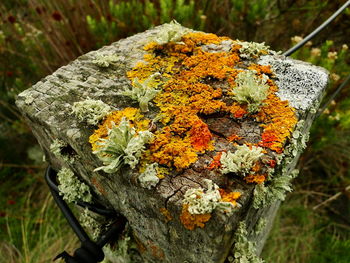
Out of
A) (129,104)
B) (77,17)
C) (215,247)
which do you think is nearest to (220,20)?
(77,17)

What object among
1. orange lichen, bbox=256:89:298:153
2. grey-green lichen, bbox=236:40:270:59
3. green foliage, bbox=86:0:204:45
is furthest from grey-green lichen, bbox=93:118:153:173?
green foliage, bbox=86:0:204:45

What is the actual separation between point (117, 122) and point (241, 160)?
0.67 m

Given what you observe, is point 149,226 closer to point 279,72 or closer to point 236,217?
point 236,217

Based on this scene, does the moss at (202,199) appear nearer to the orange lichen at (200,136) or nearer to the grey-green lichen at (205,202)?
the grey-green lichen at (205,202)

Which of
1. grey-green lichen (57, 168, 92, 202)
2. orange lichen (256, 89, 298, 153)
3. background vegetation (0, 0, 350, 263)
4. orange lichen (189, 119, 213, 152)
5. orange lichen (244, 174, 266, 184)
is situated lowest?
background vegetation (0, 0, 350, 263)

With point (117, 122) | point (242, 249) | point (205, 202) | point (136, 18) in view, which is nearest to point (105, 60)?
point (117, 122)

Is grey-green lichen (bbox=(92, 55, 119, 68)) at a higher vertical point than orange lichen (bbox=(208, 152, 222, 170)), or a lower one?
higher

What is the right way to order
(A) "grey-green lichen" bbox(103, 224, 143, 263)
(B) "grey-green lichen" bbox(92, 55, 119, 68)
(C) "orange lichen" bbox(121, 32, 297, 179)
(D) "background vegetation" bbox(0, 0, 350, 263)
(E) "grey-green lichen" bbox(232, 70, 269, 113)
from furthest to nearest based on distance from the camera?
(D) "background vegetation" bbox(0, 0, 350, 263) < (B) "grey-green lichen" bbox(92, 55, 119, 68) < (A) "grey-green lichen" bbox(103, 224, 143, 263) < (E) "grey-green lichen" bbox(232, 70, 269, 113) < (C) "orange lichen" bbox(121, 32, 297, 179)

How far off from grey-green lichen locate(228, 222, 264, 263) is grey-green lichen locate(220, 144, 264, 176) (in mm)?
263

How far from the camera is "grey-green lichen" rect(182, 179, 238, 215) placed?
118 cm

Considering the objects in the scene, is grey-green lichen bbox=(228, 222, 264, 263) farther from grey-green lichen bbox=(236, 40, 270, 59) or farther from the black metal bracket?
grey-green lichen bbox=(236, 40, 270, 59)

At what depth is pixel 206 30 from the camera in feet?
13.1

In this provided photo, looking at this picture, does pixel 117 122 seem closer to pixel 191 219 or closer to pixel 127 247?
pixel 191 219

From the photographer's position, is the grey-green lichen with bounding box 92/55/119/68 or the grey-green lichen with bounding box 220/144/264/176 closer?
the grey-green lichen with bounding box 220/144/264/176
